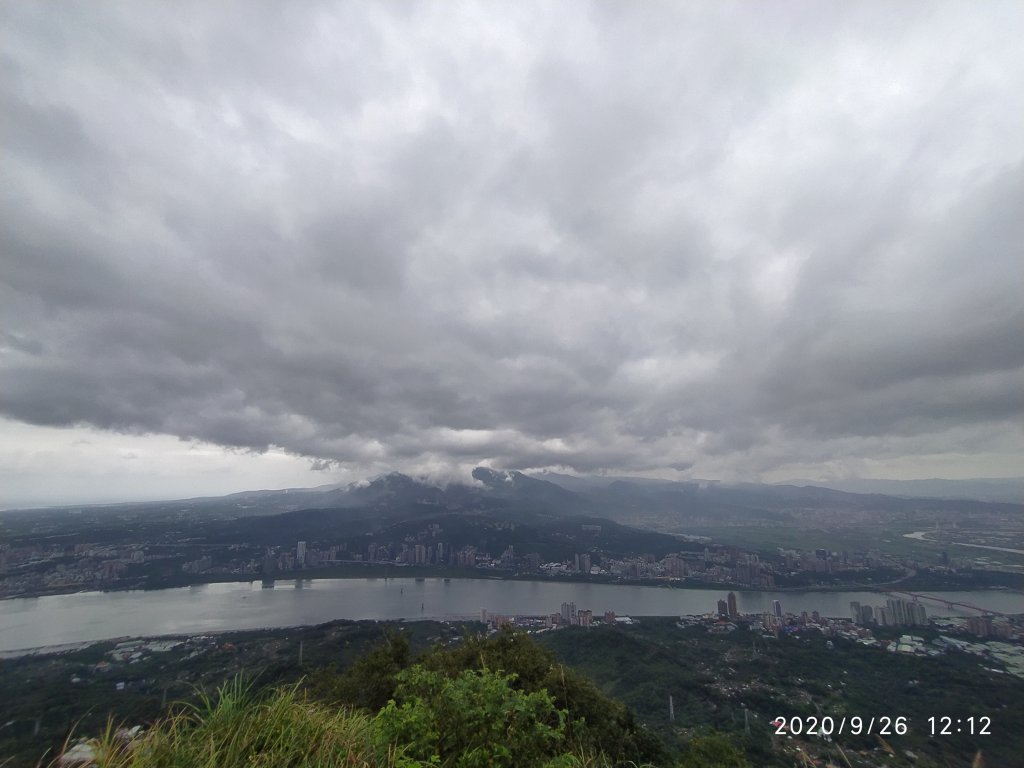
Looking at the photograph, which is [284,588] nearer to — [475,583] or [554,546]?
[475,583]

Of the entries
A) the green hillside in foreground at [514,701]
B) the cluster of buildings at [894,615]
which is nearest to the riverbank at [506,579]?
the cluster of buildings at [894,615]

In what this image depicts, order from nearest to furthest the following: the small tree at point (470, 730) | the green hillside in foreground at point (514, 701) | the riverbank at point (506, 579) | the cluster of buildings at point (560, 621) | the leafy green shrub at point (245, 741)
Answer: the leafy green shrub at point (245, 741), the green hillside in foreground at point (514, 701), the small tree at point (470, 730), the cluster of buildings at point (560, 621), the riverbank at point (506, 579)

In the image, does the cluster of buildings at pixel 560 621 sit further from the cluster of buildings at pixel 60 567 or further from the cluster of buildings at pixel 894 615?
the cluster of buildings at pixel 60 567

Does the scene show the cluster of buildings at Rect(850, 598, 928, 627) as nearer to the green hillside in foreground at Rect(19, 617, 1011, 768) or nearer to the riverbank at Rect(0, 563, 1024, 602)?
the green hillside in foreground at Rect(19, 617, 1011, 768)

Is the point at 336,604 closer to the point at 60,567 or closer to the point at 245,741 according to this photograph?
the point at 60,567

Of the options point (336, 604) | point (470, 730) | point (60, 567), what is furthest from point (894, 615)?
point (60, 567)

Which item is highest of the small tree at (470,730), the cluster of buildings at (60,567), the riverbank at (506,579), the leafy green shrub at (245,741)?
the leafy green shrub at (245,741)

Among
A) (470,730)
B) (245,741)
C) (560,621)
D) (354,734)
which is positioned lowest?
(560,621)

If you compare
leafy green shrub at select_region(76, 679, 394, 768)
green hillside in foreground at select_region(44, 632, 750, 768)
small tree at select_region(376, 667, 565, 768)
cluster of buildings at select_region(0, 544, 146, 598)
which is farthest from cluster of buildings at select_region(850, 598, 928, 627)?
cluster of buildings at select_region(0, 544, 146, 598)

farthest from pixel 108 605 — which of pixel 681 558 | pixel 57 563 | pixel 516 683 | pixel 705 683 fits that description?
pixel 681 558
